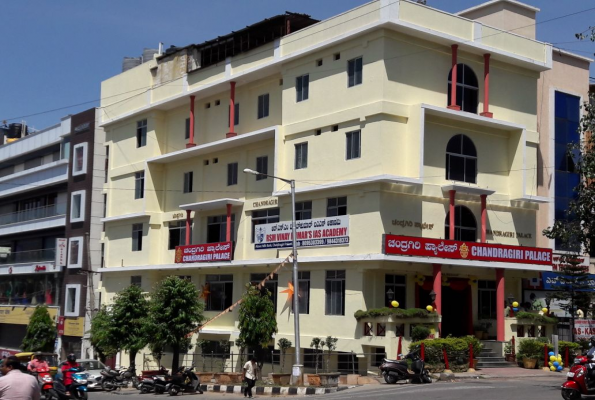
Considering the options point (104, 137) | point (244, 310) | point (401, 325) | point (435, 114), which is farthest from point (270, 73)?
point (104, 137)

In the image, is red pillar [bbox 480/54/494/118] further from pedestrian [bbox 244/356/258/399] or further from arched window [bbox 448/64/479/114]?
pedestrian [bbox 244/356/258/399]

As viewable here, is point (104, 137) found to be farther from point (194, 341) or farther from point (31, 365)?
point (31, 365)

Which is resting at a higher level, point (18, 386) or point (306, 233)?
point (306, 233)

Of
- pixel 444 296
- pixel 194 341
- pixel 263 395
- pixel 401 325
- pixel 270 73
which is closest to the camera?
pixel 263 395

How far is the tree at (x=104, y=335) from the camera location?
40.7m

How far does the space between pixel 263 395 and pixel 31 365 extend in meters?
9.01

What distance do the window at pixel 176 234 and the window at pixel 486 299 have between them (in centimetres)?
1675

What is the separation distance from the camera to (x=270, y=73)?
39625 millimetres

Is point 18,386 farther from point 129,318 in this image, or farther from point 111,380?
point 129,318

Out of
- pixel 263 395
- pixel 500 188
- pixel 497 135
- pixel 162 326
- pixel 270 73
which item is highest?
pixel 270 73

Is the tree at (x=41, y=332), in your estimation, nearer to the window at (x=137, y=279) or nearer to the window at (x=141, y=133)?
the window at (x=137, y=279)

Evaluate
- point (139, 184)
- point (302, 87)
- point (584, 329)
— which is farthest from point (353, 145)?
point (139, 184)

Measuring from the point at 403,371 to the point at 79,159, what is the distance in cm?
3345

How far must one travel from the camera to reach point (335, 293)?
114 feet
